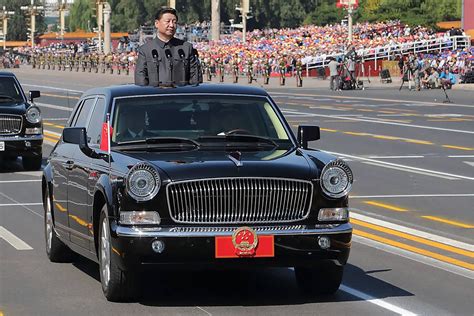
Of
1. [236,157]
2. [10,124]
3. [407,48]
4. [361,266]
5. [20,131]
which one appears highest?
[236,157]

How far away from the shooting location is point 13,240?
13.5m

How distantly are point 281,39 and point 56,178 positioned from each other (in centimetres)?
9338

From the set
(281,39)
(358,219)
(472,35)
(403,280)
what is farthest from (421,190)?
(281,39)

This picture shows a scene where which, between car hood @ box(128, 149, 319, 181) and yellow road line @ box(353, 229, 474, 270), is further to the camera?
yellow road line @ box(353, 229, 474, 270)

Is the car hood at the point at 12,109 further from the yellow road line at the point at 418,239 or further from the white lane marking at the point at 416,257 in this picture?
the white lane marking at the point at 416,257

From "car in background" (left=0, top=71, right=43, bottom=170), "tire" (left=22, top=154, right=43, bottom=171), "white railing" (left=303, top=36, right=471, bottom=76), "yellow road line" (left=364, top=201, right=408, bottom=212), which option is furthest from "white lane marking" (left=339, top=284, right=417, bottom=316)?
"white railing" (left=303, top=36, right=471, bottom=76)

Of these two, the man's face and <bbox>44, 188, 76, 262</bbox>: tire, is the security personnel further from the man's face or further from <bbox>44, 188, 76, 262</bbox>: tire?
<bbox>44, 188, 76, 262</bbox>: tire

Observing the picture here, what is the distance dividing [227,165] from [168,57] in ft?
17.4

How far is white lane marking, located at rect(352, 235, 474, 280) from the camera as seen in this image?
11.4 meters

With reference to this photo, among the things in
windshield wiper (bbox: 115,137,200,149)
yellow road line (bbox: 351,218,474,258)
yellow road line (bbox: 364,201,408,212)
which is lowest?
yellow road line (bbox: 364,201,408,212)

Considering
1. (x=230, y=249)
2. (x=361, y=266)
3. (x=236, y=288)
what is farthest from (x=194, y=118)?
(x=361, y=266)

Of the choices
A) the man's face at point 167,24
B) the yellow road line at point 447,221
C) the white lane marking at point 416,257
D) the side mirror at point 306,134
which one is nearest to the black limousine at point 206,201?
the side mirror at point 306,134

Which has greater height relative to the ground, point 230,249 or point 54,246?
point 230,249

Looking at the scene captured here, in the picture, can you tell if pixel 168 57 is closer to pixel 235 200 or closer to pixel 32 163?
pixel 235 200
